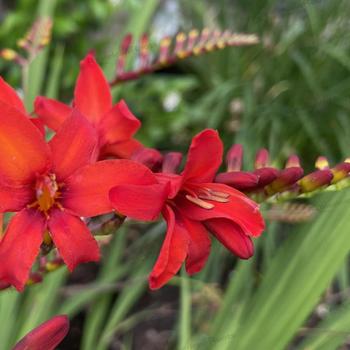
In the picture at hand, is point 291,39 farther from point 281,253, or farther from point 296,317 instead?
point 296,317

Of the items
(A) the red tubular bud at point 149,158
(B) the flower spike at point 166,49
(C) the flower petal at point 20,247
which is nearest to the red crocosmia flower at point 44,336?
(C) the flower petal at point 20,247

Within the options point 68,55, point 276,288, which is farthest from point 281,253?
point 68,55

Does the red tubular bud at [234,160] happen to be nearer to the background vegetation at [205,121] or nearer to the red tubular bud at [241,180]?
the red tubular bud at [241,180]

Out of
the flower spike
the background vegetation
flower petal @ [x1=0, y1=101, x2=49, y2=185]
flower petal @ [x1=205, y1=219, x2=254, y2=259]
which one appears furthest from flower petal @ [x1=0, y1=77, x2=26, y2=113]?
the background vegetation

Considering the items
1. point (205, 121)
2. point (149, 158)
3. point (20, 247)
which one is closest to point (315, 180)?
point (149, 158)

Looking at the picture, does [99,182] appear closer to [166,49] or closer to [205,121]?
[166,49]

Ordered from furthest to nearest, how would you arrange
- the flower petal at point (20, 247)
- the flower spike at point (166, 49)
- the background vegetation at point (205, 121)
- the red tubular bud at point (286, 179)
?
1. the background vegetation at point (205, 121)
2. the flower spike at point (166, 49)
3. the red tubular bud at point (286, 179)
4. the flower petal at point (20, 247)

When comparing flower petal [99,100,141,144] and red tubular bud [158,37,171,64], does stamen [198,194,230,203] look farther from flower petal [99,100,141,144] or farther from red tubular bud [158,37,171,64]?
red tubular bud [158,37,171,64]
